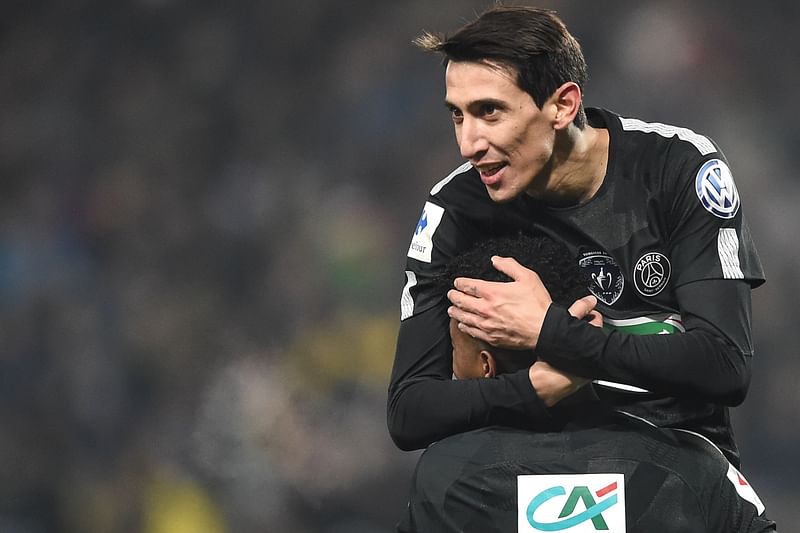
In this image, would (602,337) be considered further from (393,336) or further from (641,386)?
(393,336)

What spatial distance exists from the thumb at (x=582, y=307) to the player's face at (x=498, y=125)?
0.24 meters

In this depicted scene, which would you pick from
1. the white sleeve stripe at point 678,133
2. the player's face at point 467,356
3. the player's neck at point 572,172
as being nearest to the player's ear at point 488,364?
the player's face at point 467,356

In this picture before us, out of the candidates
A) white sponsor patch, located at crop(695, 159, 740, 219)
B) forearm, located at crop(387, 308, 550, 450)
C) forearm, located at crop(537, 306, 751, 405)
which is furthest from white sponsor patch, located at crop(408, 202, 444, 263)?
white sponsor patch, located at crop(695, 159, 740, 219)

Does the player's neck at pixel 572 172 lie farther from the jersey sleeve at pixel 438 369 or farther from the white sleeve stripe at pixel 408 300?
the white sleeve stripe at pixel 408 300

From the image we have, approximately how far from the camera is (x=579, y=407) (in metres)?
1.69

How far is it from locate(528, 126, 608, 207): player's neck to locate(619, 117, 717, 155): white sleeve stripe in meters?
0.09

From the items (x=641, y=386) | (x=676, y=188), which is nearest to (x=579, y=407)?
(x=641, y=386)

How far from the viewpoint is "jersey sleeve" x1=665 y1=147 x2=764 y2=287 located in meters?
1.73

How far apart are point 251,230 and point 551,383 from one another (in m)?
2.51

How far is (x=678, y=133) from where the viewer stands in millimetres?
1878

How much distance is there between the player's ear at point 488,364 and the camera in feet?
5.64

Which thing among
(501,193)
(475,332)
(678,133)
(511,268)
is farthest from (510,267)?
(678,133)

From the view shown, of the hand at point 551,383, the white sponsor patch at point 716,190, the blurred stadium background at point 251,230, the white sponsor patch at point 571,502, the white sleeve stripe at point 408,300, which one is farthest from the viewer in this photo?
the blurred stadium background at point 251,230

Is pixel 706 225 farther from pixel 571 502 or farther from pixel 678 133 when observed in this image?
pixel 571 502
